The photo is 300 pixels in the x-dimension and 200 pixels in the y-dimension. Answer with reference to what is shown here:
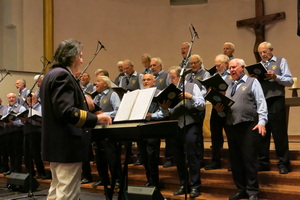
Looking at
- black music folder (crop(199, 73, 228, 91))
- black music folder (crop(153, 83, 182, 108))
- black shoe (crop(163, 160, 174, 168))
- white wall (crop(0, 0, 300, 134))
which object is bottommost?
black shoe (crop(163, 160, 174, 168))

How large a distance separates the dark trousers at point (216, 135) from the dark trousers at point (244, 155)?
793 mm

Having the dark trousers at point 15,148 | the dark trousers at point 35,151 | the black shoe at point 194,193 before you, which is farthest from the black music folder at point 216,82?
the dark trousers at point 15,148

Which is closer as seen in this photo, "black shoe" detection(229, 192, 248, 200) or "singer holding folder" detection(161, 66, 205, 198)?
"black shoe" detection(229, 192, 248, 200)

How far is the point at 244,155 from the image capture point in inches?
165

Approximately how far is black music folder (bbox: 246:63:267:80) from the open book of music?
6.05 ft

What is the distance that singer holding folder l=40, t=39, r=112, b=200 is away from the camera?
260 cm

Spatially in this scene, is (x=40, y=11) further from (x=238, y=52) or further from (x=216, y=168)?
(x=216, y=168)

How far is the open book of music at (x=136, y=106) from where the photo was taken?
Result: 2.92 m

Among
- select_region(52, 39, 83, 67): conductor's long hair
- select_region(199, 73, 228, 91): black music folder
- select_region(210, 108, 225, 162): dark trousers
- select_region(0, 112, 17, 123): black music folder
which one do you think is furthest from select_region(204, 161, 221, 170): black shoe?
select_region(0, 112, 17, 123): black music folder

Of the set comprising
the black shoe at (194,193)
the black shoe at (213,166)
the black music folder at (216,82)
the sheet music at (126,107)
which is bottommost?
the black shoe at (194,193)

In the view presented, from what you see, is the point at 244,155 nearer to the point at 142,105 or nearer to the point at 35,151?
the point at 142,105

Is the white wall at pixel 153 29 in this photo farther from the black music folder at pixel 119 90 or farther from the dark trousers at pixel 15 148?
the black music folder at pixel 119 90

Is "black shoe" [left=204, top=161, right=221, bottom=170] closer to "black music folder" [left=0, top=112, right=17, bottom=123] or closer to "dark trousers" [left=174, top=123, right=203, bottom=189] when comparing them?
"dark trousers" [left=174, top=123, right=203, bottom=189]

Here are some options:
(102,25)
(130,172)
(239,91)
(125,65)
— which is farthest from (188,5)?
(239,91)
